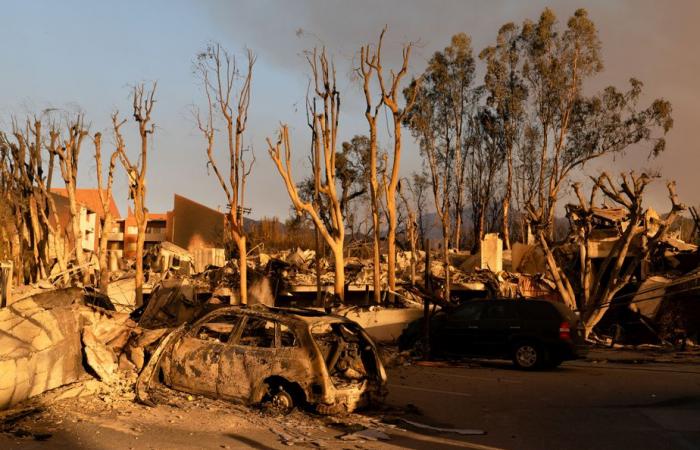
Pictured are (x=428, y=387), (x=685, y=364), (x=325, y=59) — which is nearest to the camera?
(x=428, y=387)

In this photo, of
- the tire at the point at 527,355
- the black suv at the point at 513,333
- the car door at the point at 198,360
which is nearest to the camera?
the car door at the point at 198,360

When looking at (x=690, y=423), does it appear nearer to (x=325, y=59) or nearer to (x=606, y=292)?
(x=606, y=292)

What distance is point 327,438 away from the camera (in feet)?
28.5

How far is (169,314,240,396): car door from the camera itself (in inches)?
405

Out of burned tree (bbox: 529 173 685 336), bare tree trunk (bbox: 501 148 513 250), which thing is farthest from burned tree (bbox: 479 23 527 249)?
burned tree (bbox: 529 173 685 336)

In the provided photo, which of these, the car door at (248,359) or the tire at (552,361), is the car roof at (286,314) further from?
the tire at (552,361)

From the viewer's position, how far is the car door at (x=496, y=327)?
1711 cm

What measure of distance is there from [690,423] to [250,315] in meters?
6.37

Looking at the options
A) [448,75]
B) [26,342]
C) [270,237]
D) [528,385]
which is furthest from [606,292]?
[270,237]

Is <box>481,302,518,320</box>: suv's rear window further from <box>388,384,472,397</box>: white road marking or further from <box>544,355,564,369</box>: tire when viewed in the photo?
<box>388,384,472,397</box>: white road marking

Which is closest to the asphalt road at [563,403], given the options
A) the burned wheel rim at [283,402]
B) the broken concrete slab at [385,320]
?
the burned wheel rim at [283,402]

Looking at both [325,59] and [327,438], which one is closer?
[327,438]

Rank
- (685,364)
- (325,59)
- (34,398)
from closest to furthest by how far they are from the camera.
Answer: (34,398)
(685,364)
(325,59)

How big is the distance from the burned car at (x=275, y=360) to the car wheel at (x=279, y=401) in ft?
0.04
